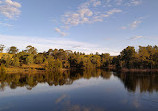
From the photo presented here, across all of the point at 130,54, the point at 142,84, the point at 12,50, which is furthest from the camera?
the point at 12,50

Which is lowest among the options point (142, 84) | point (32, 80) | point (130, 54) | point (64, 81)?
point (32, 80)

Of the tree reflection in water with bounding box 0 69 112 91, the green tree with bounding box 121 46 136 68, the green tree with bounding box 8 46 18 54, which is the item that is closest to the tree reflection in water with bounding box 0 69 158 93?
the tree reflection in water with bounding box 0 69 112 91

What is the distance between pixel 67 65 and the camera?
110438 millimetres

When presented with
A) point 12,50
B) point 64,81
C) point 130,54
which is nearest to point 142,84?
point 64,81

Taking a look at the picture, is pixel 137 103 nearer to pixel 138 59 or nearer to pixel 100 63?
pixel 138 59

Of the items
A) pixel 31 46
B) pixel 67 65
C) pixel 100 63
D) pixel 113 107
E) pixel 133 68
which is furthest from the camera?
pixel 100 63

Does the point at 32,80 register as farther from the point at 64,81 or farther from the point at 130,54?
the point at 130,54

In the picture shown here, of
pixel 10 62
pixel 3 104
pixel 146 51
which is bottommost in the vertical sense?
pixel 3 104

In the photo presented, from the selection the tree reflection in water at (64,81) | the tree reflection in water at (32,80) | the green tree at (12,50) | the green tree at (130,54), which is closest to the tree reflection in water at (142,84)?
the tree reflection in water at (64,81)

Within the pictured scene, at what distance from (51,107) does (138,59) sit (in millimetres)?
79565

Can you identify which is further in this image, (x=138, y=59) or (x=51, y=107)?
(x=138, y=59)

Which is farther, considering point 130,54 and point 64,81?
point 130,54

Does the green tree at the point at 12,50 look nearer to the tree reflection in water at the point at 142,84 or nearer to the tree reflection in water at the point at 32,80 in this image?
the tree reflection in water at the point at 32,80

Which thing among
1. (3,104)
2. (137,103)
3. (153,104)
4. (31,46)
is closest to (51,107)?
(3,104)
